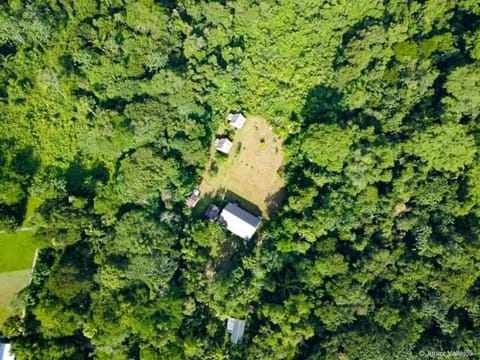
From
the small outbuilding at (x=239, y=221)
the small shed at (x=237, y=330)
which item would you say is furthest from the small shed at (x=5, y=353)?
the small outbuilding at (x=239, y=221)

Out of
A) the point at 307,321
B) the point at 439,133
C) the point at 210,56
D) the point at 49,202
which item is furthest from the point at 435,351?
the point at 49,202

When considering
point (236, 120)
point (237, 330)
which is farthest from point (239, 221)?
point (237, 330)

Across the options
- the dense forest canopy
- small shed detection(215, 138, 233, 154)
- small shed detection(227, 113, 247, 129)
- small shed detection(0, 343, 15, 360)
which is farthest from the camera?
small shed detection(227, 113, 247, 129)

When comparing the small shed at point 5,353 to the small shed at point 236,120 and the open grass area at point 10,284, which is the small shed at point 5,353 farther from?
the small shed at point 236,120

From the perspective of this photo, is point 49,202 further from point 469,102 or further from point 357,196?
point 469,102

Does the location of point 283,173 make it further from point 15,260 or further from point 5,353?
point 5,353

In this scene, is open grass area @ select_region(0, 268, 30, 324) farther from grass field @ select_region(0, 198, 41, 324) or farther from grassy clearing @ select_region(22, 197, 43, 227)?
grassy clearing @ select_region(22, 197, 43, 227)

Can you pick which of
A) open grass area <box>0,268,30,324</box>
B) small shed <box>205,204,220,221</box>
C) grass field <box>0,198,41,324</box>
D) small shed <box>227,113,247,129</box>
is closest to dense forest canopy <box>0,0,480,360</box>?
small shed <box>205,204,220,221</box>
